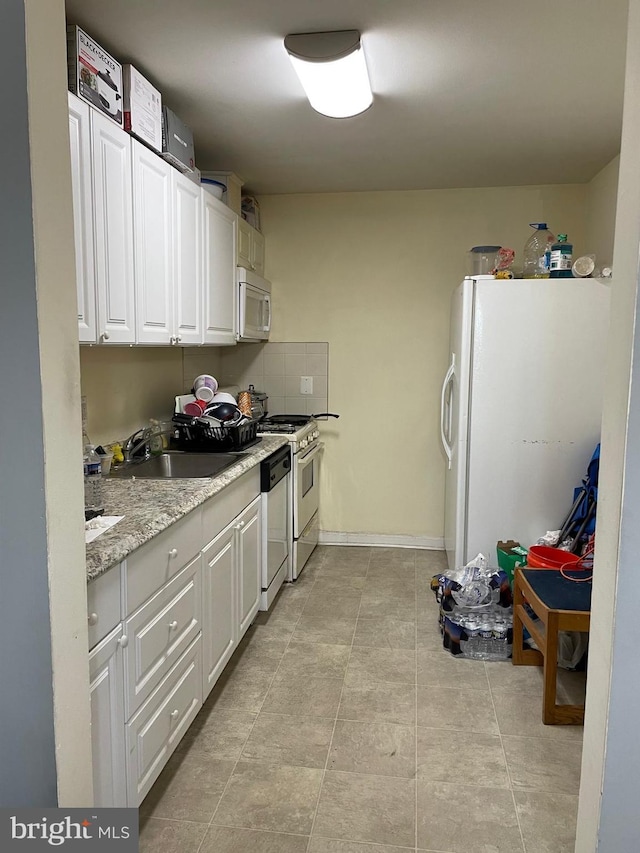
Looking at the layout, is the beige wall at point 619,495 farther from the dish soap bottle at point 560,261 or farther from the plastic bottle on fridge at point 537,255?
the plastic bottle on fridge at point 537,255

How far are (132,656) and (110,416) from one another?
4.57ft

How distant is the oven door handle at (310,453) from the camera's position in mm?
3674

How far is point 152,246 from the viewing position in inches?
94.1

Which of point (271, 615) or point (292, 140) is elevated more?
point (292, 140)

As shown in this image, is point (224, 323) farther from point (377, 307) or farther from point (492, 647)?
point (492, 647)

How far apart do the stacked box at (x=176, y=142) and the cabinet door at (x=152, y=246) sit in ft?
0.22

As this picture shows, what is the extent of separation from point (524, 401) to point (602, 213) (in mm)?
1327

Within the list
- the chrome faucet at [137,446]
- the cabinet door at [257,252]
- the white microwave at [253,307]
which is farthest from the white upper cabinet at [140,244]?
the cabinet door at [257,252]

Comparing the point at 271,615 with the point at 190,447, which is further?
the point at 271,615

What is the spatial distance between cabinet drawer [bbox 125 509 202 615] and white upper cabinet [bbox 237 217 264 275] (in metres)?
1.99

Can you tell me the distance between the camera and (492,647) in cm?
287

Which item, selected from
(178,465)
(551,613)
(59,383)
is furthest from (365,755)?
(59,383)

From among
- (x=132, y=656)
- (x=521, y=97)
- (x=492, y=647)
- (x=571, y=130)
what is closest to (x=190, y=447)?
(x=132, y=656)

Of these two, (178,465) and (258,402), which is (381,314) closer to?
(258,402)
